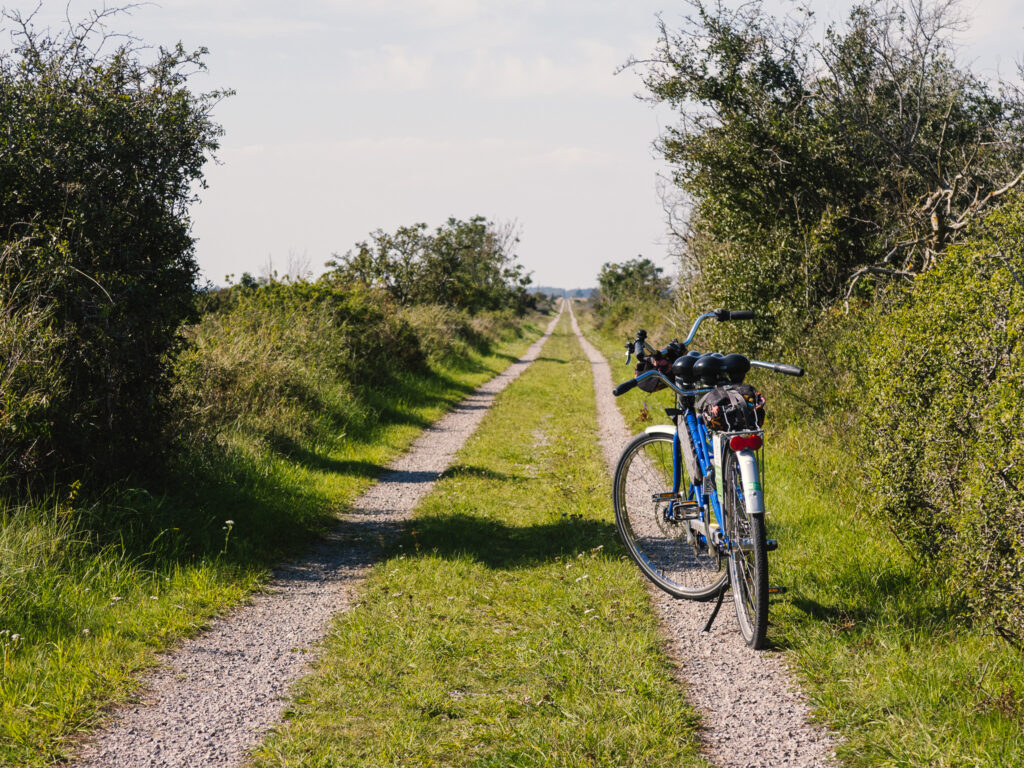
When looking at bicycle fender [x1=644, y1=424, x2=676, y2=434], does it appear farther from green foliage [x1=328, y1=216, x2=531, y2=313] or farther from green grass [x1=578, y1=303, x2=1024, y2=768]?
green foliage [x1=328, y1=216, x2=531, y2=313]

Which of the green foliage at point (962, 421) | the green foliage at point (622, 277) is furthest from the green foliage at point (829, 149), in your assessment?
the green foliage at point (622, 277)

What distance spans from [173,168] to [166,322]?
1385 mm

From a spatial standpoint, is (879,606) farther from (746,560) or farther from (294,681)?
(294,681)

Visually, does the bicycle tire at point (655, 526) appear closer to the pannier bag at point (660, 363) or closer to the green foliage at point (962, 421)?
the pannier bag at point (660, 363)

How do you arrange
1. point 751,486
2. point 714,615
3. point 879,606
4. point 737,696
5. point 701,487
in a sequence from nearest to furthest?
point 737,696, point 751,486, point 879,606, point 714,615, point 701,487

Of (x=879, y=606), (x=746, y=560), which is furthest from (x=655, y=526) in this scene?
(x=879, y=606)

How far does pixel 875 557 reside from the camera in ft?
17.5

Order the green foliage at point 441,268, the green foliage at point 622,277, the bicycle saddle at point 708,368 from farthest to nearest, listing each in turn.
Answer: the green foliage at point 622,277, the green foliage at point 441,268, the bicycle saddle at point 708,368

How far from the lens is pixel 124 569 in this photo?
5.27 meters

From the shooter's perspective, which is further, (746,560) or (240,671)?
(746,560)

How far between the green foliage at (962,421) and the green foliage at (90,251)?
5.79m

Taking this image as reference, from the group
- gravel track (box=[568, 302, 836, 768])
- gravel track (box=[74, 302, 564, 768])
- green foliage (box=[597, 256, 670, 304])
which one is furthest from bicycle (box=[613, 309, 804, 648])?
green foliage (box=[597, 256, 670, 304])

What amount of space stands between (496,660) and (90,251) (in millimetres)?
4673

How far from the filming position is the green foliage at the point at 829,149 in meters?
11.8
